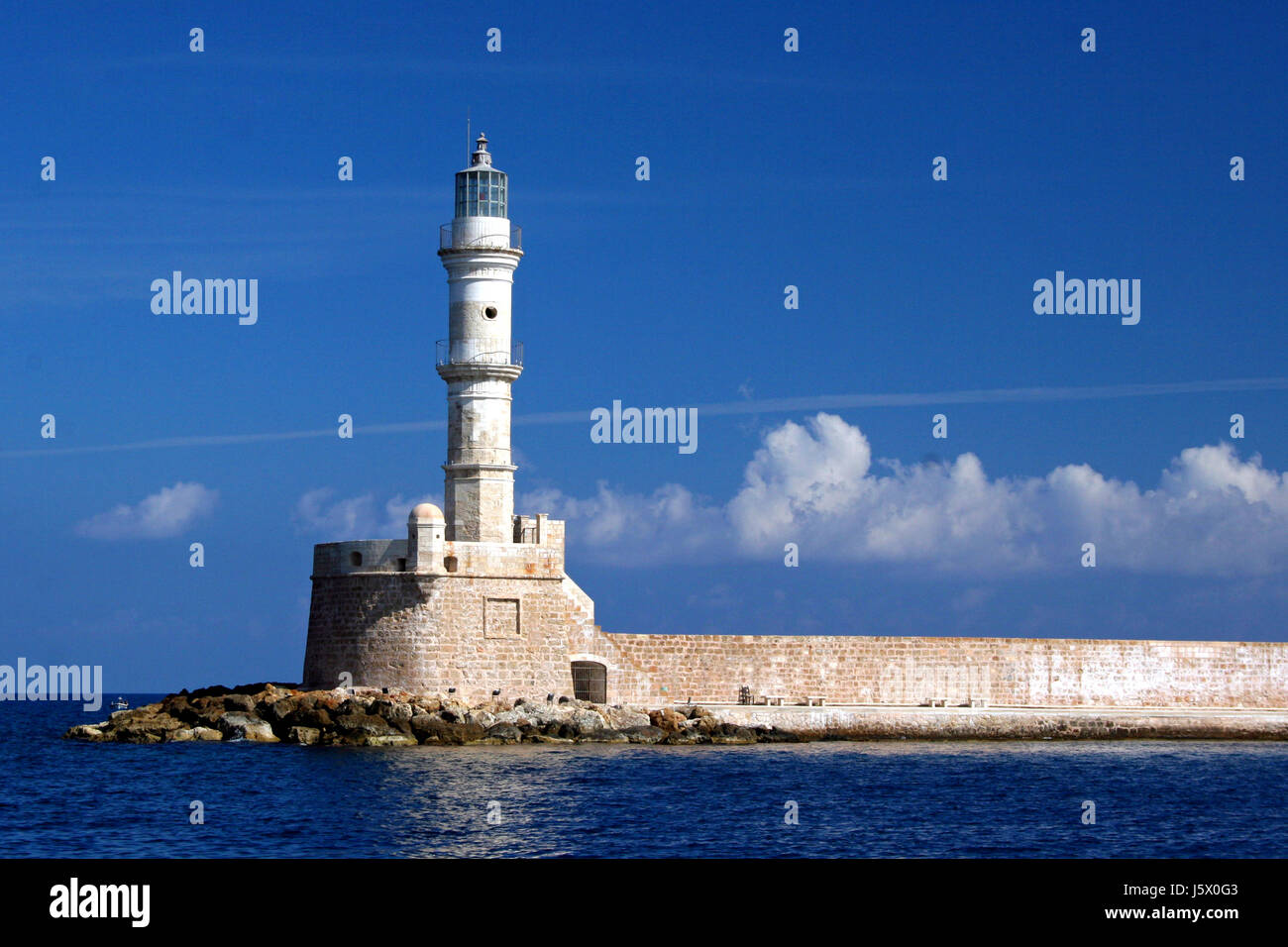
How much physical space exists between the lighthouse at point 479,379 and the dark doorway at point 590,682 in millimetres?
3405

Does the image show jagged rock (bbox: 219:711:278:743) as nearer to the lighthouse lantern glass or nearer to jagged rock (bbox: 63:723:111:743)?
jagged rock (bbox: 63:723:111:743)

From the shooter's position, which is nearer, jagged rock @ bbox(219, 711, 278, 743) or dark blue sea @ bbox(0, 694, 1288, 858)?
dark blue sea @ bbox(0, 694, 1288, 858)

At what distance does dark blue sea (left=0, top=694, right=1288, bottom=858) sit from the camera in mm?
20422

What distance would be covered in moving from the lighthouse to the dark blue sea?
19.3 feet

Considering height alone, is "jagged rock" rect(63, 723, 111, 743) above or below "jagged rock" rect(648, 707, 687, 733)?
below

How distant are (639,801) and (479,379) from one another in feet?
→ 45.0

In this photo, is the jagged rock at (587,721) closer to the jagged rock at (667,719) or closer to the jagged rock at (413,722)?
A: the jagged rock at (413,722)

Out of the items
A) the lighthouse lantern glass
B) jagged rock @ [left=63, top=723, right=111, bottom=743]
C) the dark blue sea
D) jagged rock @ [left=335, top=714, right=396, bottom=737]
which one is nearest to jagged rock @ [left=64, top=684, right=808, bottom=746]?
jagged rock @ [left=335, top=714, right=396, bottom=737]

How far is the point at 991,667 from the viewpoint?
1510 inches

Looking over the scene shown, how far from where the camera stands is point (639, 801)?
24109 millimetres

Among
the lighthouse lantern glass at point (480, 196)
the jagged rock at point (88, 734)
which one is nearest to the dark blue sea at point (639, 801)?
the jagged rock at point (88, 734)
